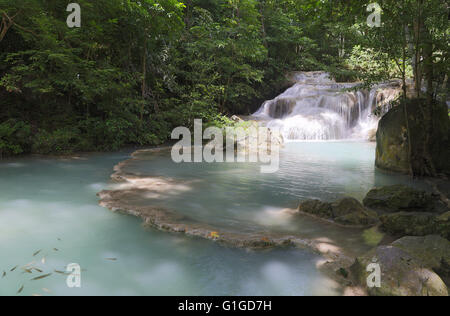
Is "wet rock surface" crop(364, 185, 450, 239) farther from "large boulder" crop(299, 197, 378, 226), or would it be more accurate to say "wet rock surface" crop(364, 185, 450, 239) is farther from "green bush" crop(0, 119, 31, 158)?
"green bush" crop(0, 119, 31, 158)

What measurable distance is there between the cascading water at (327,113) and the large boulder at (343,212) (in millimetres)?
11366

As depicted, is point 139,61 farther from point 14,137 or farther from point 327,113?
point 327,113

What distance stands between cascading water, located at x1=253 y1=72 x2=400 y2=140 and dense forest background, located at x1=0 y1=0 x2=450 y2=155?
2.64 meters

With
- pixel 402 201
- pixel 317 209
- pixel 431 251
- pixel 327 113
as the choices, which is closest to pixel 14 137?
pixel 317 209

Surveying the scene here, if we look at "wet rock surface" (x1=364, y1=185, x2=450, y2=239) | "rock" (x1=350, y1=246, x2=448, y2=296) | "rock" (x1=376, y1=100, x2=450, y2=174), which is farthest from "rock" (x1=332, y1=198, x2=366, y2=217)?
"rock" (x1=376, y1=100, x2=450, y2=174)

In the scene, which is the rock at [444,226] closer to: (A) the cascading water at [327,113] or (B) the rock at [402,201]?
(B) the rock at [402,201]

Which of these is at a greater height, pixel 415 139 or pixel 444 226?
pixel 415 139

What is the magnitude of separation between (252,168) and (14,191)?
16.8 feet

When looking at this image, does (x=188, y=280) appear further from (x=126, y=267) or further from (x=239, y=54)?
(x=239, y=54)

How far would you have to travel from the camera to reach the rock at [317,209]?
417 cm

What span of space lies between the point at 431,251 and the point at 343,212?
55.7 inches

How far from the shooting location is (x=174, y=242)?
11.0ft

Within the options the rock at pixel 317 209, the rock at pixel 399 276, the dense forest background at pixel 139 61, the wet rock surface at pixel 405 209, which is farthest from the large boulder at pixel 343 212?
the dense forest background at pixel 139 61

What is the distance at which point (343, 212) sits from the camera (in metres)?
4.12
